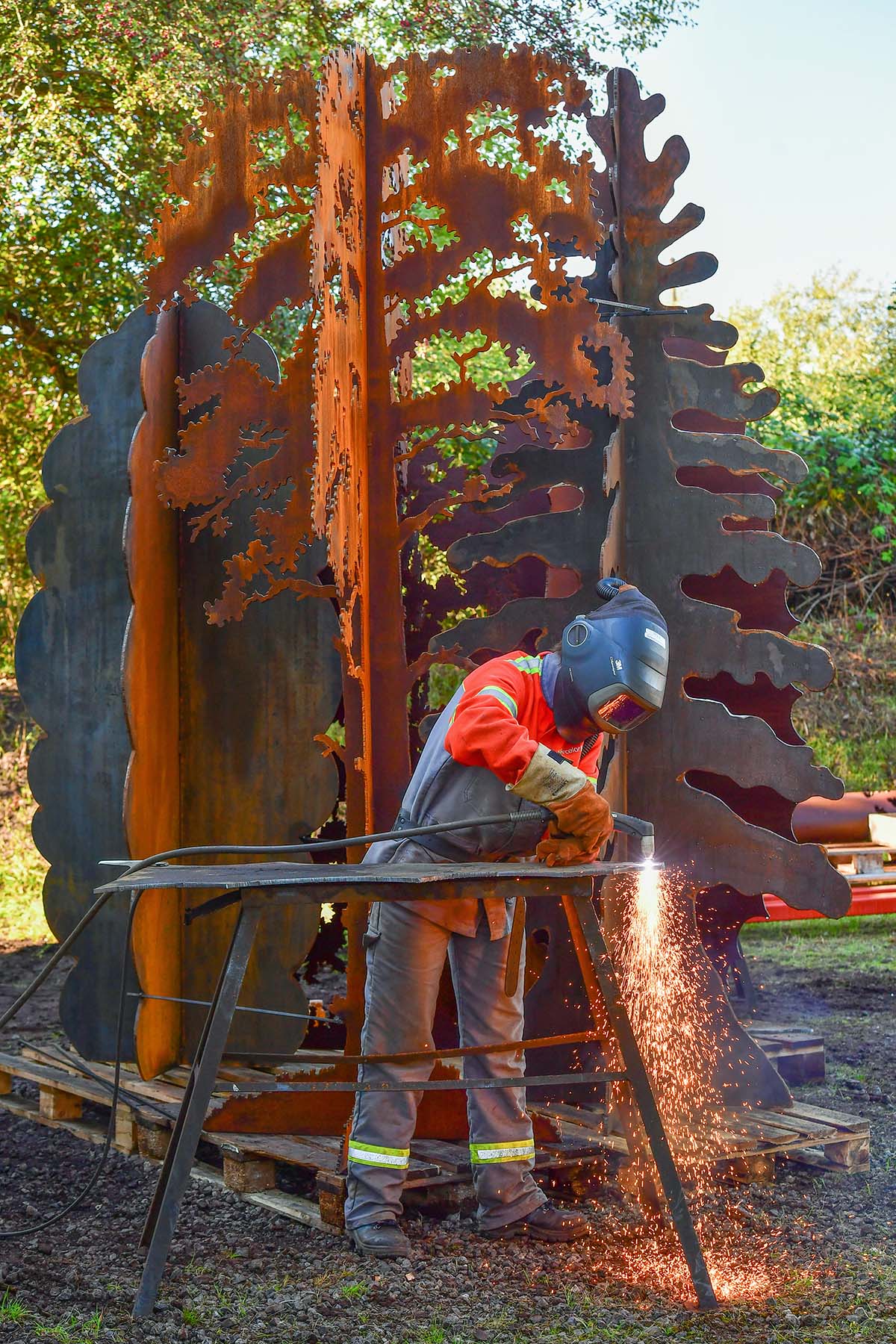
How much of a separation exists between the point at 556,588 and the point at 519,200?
1714mm

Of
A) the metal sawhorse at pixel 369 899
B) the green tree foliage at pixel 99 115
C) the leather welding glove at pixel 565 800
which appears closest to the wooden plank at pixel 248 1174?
the metal sawhorse at pixel 369 899

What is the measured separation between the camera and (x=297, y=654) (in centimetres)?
585

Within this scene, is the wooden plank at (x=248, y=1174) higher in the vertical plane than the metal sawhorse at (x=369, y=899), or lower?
lower

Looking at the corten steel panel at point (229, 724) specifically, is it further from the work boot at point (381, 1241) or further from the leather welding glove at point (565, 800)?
the leather welding glove at point (565, 800)

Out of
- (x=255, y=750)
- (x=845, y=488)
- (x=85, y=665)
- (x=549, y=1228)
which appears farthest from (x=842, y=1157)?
(x=845, y=488)

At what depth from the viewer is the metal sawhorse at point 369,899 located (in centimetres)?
372

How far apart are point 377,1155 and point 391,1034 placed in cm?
37

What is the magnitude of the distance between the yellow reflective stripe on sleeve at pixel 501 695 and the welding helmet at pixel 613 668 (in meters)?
0.14

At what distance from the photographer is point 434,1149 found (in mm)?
4957

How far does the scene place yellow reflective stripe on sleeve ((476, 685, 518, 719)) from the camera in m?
4.20

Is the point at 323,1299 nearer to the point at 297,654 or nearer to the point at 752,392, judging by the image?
the point at 297,654

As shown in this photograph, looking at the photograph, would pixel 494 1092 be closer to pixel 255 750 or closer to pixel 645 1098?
pixel 645 1098

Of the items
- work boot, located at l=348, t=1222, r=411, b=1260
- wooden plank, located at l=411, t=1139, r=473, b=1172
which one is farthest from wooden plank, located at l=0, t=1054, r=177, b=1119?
work boot, located at l=348, t=1222, r=411, b=1260

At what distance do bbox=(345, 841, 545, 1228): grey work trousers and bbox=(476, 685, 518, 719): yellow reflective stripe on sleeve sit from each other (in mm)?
617
